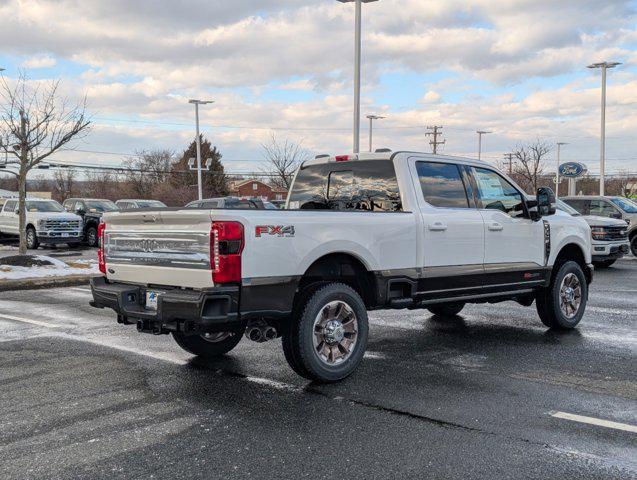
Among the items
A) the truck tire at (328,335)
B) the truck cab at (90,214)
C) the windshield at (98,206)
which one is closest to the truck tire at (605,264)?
the truck tire at (328,335)

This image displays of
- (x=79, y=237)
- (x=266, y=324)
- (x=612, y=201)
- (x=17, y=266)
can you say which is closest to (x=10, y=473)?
(x=266, y=324)

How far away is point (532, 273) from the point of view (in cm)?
770

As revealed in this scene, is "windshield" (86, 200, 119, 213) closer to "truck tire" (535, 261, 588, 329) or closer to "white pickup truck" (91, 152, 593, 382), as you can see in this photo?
"white pickup truck" (91, 152, 593, 382)

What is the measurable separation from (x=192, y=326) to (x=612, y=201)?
54.1ft

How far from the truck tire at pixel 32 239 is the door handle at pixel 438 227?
66.7 feet

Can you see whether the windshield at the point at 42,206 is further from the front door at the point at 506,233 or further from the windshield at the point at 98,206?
the front door at the point at 506,233

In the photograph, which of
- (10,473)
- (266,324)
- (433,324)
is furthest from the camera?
(433,324)

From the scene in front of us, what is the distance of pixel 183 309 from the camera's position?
5090 mm

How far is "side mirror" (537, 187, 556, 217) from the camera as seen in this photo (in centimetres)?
761

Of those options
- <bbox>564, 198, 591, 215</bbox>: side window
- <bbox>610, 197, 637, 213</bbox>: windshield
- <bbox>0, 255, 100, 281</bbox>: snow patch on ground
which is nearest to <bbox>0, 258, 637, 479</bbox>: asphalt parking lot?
<bbox>0, 255, 100, 281</bbox>: snow patch on ground

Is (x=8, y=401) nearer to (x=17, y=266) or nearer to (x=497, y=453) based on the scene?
(x=497, y=453)

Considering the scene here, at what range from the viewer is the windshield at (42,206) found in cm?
2414

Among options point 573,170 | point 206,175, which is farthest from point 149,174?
point 573,170

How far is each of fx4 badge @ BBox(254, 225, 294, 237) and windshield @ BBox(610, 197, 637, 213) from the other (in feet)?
51.5
